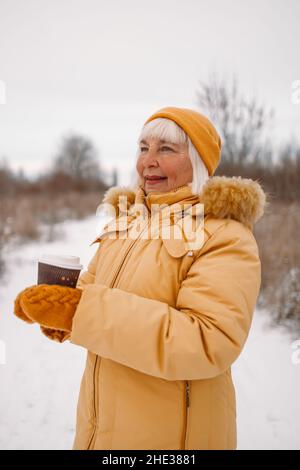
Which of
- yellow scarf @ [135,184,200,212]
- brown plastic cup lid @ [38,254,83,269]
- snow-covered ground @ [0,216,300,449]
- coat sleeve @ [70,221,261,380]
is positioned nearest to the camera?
coat sleeve @ [70,221,261,380]

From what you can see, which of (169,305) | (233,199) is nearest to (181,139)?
(233,199)

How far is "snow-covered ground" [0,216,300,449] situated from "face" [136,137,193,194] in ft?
8.00

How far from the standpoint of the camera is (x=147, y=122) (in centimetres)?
153

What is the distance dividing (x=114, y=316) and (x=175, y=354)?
→ 0.23 m

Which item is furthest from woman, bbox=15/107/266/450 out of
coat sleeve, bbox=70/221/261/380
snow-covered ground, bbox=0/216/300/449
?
snow-covered ground, bbox=0/216/300/449

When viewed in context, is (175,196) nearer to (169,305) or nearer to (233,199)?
(233,199)

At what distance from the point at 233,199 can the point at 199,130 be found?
1.26 ft

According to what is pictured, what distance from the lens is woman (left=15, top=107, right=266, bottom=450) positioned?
105 cm

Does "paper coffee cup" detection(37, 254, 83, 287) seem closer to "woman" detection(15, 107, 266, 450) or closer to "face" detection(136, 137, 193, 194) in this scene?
"woman" detection(15, 107, 266, 450)

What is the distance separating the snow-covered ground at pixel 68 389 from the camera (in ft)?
9.30

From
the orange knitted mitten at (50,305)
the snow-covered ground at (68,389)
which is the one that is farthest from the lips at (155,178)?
the snow-covered ground at (68,389)

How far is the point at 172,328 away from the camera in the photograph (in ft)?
3.42

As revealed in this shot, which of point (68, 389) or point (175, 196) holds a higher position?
point (175, 196)

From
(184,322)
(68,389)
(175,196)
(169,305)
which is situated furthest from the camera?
(68,389)
